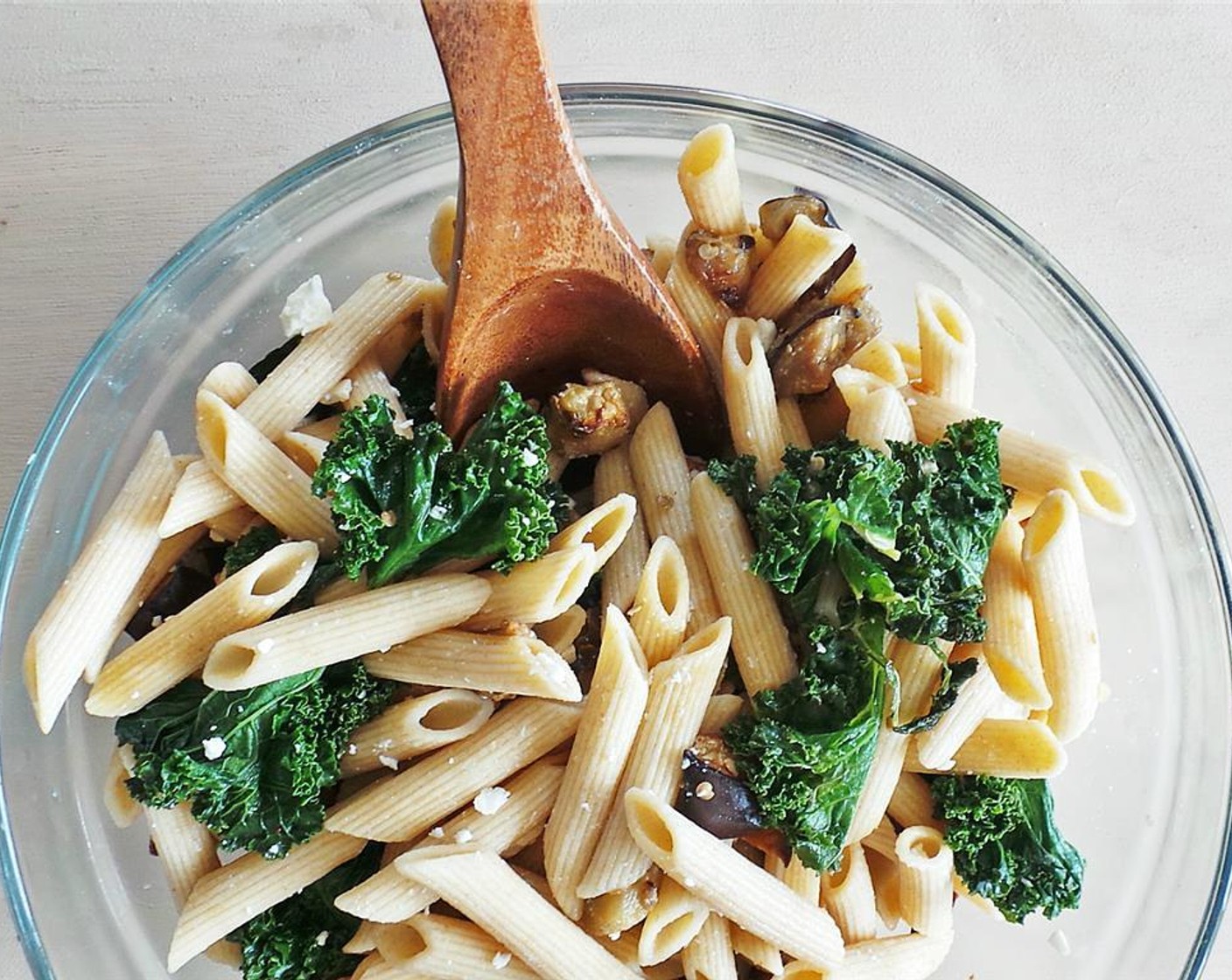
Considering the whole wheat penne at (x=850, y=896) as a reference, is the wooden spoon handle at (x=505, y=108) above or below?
above

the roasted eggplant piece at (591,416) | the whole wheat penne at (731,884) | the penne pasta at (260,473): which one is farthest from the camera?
the roasted eggplant piece at (591,416)

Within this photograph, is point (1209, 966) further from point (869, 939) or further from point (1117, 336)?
point (1117, 336)

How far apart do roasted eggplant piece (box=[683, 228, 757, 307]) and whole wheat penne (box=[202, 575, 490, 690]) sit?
0.52 m

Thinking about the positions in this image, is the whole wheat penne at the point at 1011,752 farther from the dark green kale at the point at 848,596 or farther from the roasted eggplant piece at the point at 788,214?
the roasted eggplant piece at the point at 788,214

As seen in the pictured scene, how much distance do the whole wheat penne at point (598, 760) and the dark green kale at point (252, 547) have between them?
411 mm

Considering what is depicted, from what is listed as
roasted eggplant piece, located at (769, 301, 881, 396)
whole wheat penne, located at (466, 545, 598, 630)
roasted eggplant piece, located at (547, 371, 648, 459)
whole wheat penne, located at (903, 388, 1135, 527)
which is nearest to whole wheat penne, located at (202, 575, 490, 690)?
whole wheat penne, located at (466, 545, 598, 630)

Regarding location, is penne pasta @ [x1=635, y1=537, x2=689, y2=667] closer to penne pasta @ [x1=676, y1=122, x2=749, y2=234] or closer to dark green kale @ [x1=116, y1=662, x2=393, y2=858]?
dark green kale @ [x1=116, y1=662, x2=393, y2=858]

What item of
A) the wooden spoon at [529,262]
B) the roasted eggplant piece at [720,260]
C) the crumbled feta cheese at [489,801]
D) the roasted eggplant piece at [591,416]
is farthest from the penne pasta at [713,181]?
the crumbled feta cheese at [489,801]

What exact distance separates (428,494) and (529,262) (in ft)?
1.00

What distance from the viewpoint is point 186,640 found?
138 centimetres

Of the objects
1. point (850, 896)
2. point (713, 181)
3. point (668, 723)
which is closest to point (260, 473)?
point (668, 723)

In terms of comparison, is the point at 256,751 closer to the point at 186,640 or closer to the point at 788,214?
the point at 186,640

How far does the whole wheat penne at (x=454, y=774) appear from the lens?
4.51 feet

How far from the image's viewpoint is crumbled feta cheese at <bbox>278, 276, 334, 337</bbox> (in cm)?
154
